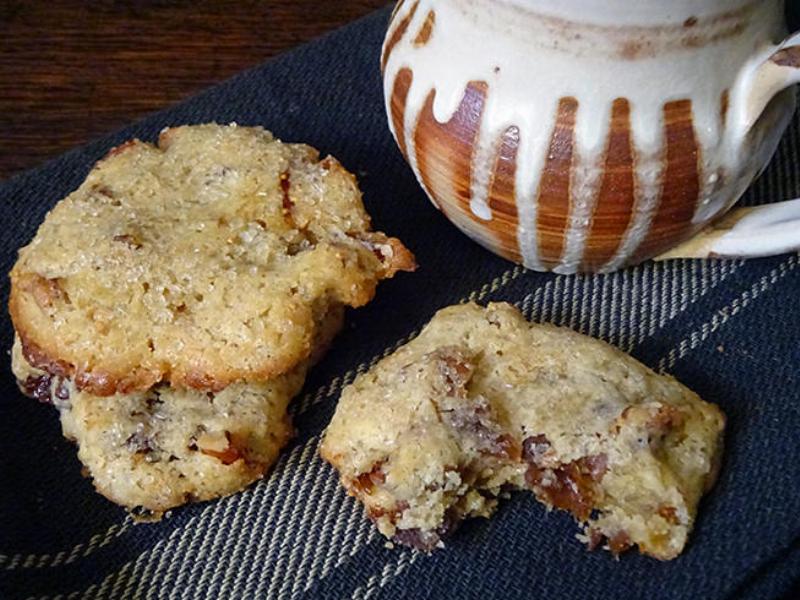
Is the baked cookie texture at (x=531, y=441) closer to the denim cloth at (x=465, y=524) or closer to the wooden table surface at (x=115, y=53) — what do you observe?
the denim cloth at (x=465, y=524)

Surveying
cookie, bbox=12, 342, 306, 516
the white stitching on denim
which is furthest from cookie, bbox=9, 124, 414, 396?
the white stitching on denim

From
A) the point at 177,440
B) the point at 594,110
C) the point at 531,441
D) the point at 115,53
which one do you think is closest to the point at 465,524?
the point at 531,441

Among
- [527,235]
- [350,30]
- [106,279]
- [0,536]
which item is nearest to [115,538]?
[0,536]

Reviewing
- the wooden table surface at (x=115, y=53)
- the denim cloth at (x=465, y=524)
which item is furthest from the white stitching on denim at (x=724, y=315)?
the wooden table surface at (x=115, y=53)

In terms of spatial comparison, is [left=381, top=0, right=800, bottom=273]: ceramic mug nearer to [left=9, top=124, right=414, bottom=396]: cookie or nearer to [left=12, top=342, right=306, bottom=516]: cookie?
[left=9, top=124, right=414, bottom=396]: cookie

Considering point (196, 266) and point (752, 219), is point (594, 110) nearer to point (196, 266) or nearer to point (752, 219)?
point (752, 219)

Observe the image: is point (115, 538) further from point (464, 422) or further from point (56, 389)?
point (464, 422)

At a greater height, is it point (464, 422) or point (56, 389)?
point (464, 422)
